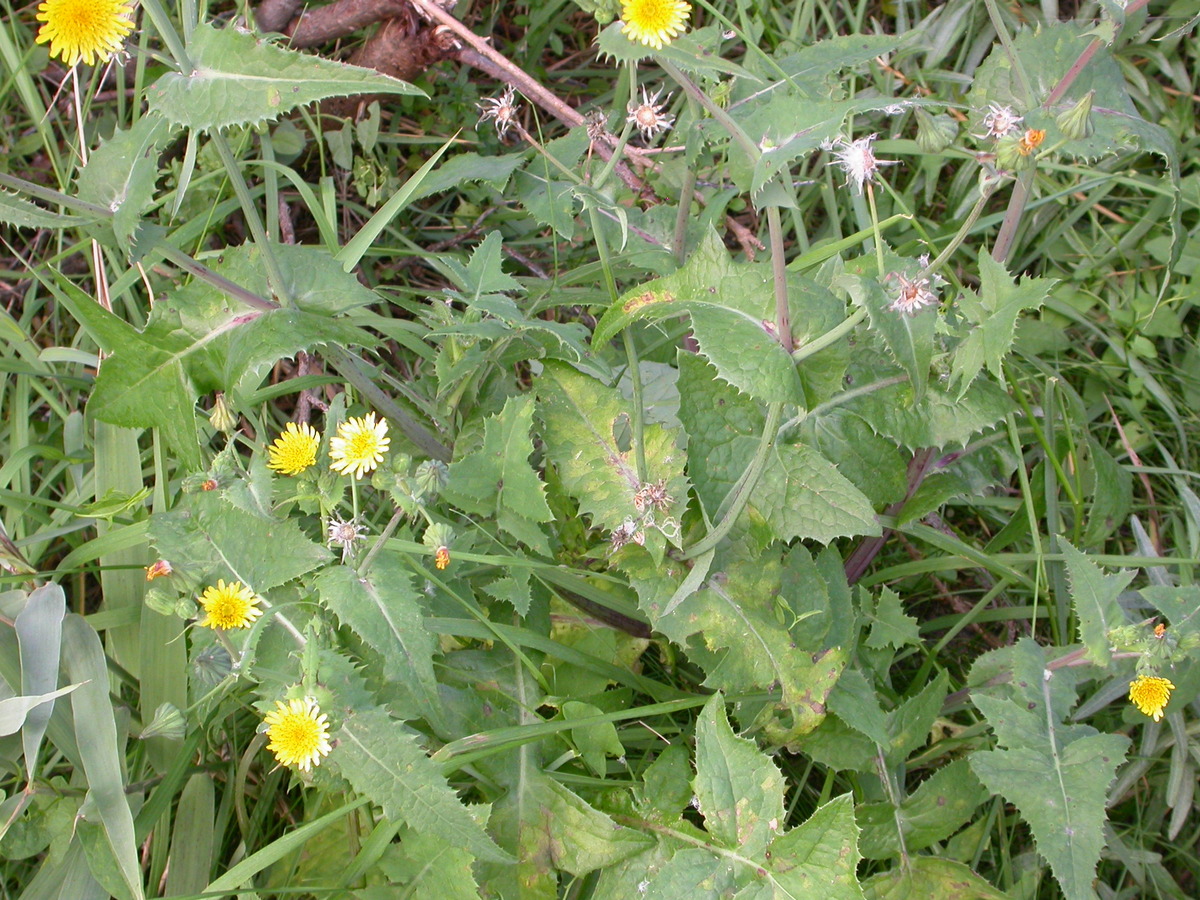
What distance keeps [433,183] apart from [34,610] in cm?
161

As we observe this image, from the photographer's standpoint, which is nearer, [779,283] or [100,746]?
[779,283]

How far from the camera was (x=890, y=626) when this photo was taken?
8.75 ft

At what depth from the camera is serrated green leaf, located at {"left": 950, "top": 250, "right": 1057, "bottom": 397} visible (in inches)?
74.5

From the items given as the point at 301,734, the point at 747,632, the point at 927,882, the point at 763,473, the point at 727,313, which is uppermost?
the point at 727,313

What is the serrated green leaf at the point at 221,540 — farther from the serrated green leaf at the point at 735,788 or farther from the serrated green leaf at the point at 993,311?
the serrated green leaf at the point at 993,311

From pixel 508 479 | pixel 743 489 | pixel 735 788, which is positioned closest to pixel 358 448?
pixel 508 479

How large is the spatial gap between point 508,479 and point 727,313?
2.31 feet

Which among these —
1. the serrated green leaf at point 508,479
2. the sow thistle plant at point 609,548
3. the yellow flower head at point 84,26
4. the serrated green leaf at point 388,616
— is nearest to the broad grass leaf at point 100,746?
the sow thistle plant at point 609,548

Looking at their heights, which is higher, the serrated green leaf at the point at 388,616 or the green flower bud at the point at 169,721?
the serrated green leaf at the point at 388,616

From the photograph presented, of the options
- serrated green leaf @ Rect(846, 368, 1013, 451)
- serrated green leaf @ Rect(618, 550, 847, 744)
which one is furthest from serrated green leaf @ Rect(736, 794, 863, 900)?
serrated green leaf @ Rect(846, 368, 1013, 451)

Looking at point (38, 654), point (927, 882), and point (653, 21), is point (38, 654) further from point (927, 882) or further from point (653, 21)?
point (927, 882)

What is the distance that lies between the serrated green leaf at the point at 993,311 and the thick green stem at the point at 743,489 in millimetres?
433

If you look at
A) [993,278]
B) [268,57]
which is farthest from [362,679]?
[993,278]

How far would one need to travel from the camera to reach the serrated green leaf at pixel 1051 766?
2.18 m
